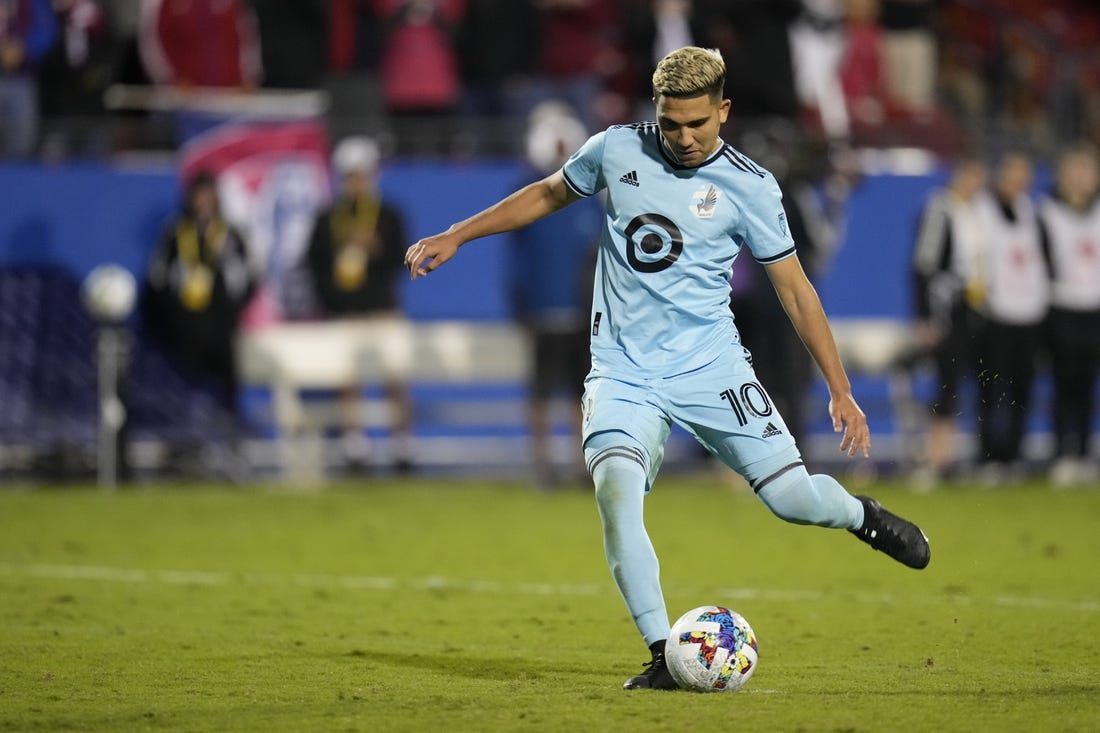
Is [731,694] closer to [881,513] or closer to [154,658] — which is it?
[881,513]

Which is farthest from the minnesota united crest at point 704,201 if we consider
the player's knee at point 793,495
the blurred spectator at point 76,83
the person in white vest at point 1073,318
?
the blurred spectator at point 76,83

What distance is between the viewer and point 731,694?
669cm

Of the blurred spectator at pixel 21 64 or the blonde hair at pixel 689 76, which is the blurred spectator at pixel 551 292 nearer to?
the blurred spectator at pixel 21 64

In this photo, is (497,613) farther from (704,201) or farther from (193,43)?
(193,43)

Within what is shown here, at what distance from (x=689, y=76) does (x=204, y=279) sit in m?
10.1

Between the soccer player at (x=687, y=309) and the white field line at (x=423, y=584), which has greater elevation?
the soccer player at (x=687, y=309)

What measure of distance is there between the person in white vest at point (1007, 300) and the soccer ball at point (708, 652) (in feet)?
32.7

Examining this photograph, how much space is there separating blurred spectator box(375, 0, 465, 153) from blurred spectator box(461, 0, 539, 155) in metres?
0.30

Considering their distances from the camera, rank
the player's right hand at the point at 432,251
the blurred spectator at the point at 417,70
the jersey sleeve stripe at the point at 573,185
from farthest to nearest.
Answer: the blurred spectator at the point at 417,70 → the jersey sleeve stripe at the point at 573,185 → the player's right hand at the point at 432,251

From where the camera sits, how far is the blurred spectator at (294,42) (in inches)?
679

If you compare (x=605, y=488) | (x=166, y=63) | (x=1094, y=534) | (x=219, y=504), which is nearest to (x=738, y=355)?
(x=605, y=488)

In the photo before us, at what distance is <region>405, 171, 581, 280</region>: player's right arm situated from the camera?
22.8 feet

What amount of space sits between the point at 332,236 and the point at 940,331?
5.35 meters

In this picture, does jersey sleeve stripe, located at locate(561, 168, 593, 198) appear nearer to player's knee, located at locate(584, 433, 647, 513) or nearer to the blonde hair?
the blonde hair
